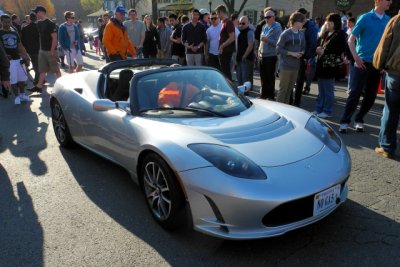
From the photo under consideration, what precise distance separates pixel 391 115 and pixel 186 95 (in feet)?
8.50

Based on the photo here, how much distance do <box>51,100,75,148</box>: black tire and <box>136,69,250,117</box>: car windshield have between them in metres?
1.75

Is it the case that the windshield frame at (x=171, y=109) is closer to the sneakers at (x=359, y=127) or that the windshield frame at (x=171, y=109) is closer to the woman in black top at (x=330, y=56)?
the sneakers at (x=359, y=127)

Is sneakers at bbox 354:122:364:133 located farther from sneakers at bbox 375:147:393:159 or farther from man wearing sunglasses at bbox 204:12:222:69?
man wearing sunglasses at bbox 204:12:222:69

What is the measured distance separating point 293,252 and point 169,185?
102 centimetres

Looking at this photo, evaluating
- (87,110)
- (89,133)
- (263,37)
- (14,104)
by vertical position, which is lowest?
(14,104)

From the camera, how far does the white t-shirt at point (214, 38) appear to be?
27.6ft

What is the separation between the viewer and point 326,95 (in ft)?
20.9

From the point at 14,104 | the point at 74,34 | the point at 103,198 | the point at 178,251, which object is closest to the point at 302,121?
the point at 178,251

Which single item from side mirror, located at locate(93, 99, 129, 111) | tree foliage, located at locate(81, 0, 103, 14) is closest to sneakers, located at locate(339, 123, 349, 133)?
side mirror, located at locate(93, 99, 129, 111)

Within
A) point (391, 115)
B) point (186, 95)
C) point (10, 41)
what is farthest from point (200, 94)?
point (10, 41)

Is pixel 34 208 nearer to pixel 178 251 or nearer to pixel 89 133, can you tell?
pixel 89 133

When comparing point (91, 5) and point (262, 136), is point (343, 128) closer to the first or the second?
point (262, 136)

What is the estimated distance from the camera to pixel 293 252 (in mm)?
2625

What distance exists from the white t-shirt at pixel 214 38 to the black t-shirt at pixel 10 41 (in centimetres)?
434
